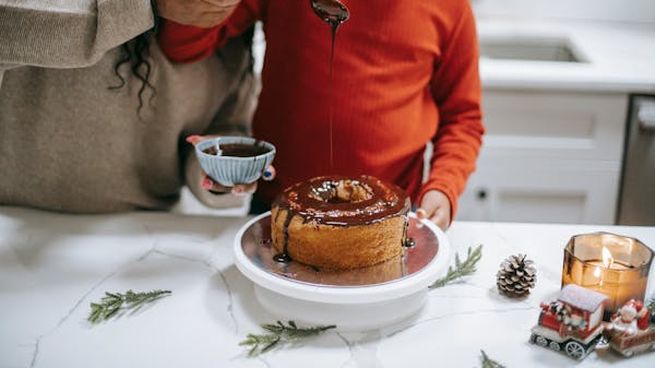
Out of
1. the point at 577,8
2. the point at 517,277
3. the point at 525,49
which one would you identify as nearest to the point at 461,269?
the point at 517,277

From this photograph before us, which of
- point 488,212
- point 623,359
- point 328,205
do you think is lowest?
point 488,212

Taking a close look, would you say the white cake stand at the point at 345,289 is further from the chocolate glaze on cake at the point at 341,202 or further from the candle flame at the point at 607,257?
the candle flame at the point at 607,257

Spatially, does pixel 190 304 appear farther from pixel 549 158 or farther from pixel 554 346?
pixel 549 158

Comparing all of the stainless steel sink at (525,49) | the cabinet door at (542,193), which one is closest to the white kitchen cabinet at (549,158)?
the cabinet door at (542,193)

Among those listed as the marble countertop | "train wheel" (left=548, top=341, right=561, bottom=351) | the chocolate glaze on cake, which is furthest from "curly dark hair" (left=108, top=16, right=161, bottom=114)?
the marble countertop

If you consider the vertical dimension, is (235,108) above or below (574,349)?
above

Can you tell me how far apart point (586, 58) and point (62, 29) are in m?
1.70

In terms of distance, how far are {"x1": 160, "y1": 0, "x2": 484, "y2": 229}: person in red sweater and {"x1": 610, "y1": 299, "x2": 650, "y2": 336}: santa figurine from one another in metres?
0.39

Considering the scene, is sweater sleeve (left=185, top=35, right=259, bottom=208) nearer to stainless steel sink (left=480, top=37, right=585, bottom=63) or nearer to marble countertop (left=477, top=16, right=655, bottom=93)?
marble countertop (left=477, top=16, right=655, bottom=93)

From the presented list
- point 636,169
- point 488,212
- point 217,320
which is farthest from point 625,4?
point 217,320

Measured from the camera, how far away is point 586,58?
2199mm

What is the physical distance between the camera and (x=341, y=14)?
3.60 ft

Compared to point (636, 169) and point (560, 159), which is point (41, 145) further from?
point (636, 169)

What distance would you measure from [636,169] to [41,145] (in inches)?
64.2
